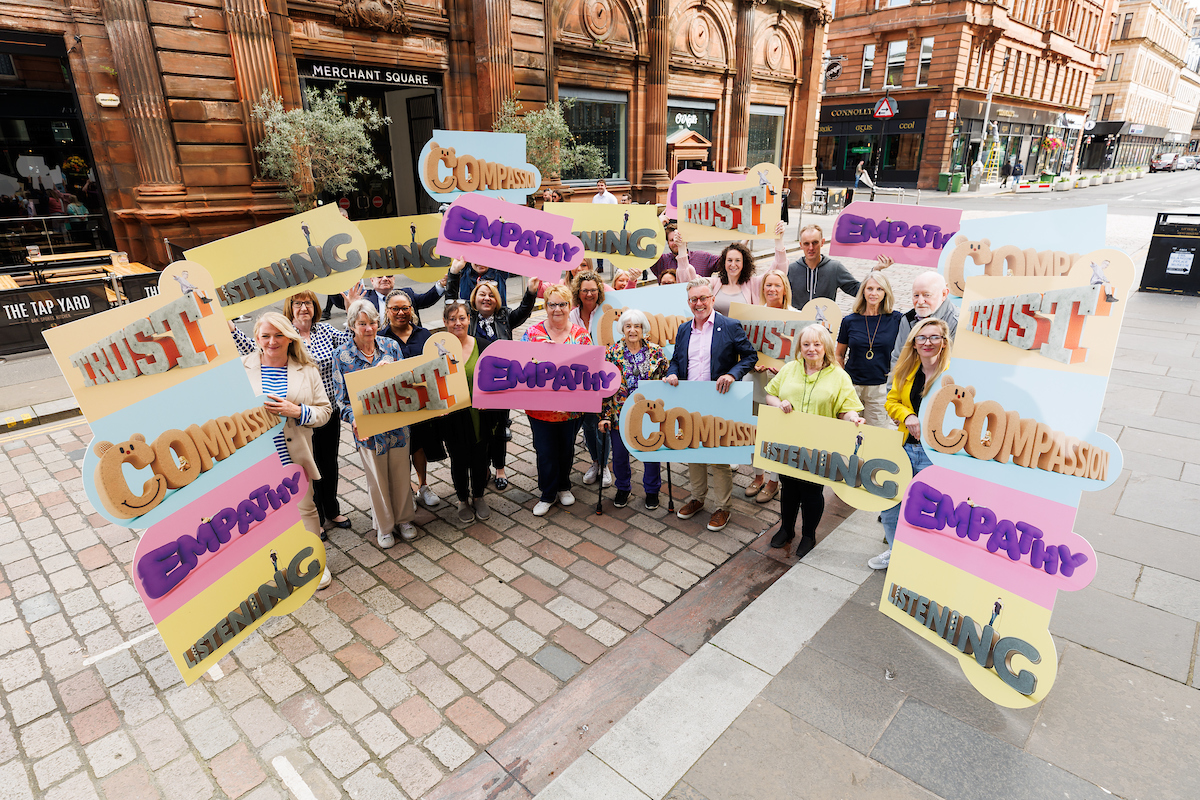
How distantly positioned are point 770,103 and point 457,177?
79.7ft

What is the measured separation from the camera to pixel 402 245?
669 cm

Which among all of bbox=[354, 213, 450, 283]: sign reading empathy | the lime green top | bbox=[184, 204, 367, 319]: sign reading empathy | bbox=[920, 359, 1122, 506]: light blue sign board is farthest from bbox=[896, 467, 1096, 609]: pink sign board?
bbox=[354, 213, 450, 283]: sign reading empathy

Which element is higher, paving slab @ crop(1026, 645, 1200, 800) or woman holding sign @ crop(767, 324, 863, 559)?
woman holding sign @ crop(767, 324, 863, 559)

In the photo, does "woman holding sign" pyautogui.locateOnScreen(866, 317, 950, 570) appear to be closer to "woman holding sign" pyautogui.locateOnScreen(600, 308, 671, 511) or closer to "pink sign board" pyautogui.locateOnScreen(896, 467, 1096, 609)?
"pink sign board" pyautogui.locateOnScreen(896, 467, 1096, 609)

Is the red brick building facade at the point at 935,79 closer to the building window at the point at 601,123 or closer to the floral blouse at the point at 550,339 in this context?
the building window at the point at 601,123

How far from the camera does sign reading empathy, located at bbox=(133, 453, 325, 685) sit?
347cm

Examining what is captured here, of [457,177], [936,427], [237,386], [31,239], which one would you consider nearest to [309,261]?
[237,386]

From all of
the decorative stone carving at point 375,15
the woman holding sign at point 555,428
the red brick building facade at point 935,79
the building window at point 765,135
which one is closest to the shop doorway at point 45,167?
the decorative stone carving at point 375,15

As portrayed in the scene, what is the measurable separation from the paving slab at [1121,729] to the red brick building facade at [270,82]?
14.6 metres

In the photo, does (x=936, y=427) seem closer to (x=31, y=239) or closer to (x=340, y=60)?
(x=340, y=60)

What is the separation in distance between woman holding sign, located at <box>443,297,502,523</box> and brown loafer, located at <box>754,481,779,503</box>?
2.61m

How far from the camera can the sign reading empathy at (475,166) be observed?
6.71 metres

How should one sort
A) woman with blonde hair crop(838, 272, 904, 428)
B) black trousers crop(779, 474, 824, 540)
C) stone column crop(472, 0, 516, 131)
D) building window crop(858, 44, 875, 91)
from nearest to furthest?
black trousers crop(779, 474, 824, 540) → woman with blonde hair crop(838, 272, 904, 428) → stone column crop(472, 0, 516, 131) → building window crop(858, 44, 875, 91)

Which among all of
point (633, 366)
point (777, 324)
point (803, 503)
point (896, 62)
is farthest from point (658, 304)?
point (896, 62)
